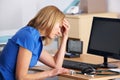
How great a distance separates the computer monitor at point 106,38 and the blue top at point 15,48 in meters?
0.69

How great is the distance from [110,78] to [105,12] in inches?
91.0

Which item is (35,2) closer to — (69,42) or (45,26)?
(69,42)

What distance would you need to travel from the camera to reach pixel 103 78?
253 centimetres

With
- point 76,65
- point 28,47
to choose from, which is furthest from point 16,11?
point 28,47

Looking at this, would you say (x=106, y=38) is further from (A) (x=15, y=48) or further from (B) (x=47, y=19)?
(A) (x=15, y=48)

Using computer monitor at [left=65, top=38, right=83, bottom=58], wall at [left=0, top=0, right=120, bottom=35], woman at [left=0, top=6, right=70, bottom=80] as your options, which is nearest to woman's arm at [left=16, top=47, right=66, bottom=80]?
woman at [left=0, top=6, right=70, bottom=80]

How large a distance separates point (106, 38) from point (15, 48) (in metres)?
0.90

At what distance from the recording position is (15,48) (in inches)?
101

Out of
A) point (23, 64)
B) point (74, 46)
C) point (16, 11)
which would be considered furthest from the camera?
point (16, 11)

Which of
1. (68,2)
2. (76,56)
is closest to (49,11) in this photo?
(76,56)

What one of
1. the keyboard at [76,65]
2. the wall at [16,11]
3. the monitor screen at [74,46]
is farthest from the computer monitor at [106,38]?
the wall at [16,11]

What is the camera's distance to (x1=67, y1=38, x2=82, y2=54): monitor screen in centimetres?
360

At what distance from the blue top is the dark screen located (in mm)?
688

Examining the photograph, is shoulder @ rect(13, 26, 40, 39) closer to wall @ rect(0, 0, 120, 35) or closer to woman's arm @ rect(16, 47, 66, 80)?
woman's arm @ rect(16, 47, 66, 80)
